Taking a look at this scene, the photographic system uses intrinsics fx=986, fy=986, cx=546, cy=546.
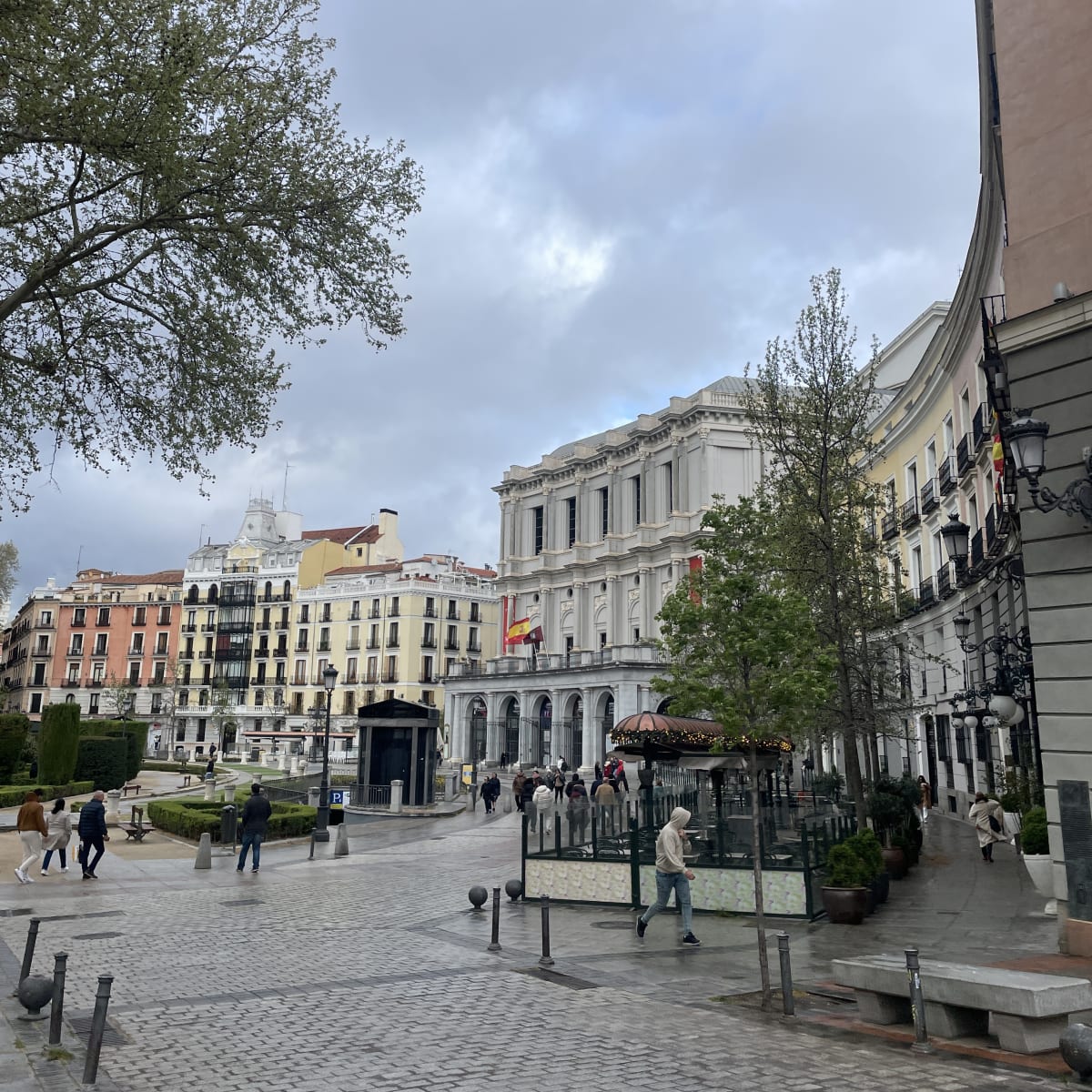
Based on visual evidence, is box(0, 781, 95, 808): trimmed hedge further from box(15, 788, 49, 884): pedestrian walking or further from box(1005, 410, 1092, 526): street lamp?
box(1005, 410, 1092, 526): street lamp

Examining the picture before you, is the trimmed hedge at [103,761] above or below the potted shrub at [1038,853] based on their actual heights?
above

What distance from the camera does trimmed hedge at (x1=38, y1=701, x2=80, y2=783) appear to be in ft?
129

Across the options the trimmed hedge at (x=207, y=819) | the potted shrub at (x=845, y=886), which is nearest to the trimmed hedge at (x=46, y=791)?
the trimmed hedge at (x=207, y=819)

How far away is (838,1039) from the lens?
28.1ft

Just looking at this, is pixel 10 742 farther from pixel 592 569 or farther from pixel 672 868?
pixel 592 569

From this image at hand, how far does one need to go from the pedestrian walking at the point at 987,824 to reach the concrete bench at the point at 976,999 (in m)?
12.2

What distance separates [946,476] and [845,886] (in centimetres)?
2037

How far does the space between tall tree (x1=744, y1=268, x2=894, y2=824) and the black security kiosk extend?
56.2 feet

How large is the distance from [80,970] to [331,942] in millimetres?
3117

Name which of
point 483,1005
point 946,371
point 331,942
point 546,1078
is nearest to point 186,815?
point 331,942

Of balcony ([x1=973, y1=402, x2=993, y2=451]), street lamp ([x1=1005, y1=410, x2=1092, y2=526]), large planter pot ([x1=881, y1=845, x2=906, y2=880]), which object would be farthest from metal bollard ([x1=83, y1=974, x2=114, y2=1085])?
balcony ([x1=973, y1=402, x2=993, y2=451])

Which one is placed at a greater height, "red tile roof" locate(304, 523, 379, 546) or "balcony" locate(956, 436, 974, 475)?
"red tile roof" locate(304, 523, 379, 546)

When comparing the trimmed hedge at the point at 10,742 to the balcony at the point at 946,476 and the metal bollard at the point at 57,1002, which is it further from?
the balcony at the point at 946,476

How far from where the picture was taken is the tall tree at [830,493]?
2222cm
